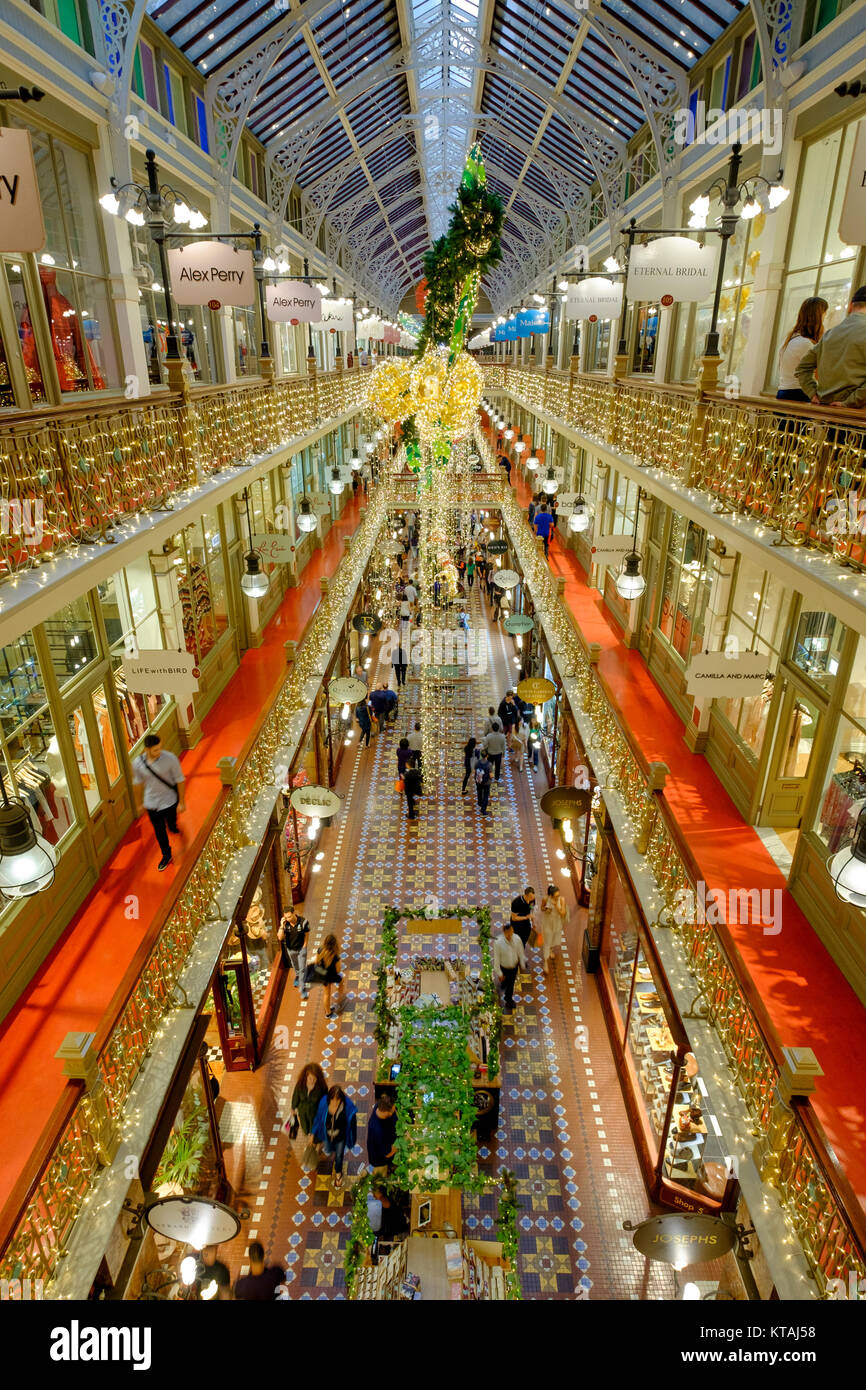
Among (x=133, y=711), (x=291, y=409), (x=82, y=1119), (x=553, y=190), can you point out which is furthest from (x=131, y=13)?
(x=553, y=190)

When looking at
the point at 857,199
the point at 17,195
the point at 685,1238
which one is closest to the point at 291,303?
the point at 17,195

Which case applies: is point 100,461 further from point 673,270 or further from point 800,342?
point 673,270

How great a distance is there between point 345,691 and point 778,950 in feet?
28.8

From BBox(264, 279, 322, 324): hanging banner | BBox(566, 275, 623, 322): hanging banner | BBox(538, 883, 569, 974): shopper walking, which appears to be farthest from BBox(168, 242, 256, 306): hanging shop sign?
BBox(538, 883, 569, 974): shopper walking

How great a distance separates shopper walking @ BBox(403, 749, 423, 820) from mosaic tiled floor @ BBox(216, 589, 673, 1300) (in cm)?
23

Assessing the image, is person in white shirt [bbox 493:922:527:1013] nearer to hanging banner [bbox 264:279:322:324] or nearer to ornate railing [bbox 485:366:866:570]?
ornate railing [bbox 485:366:866:570]

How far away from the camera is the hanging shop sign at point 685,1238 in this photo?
496 centimetres

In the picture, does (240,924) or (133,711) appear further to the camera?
(133,711)

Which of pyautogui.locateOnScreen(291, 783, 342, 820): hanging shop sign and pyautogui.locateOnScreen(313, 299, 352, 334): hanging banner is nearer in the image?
pyautogui.locateOnScreen(291, 783, 342, 820): hanging shop sign

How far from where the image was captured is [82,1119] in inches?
176

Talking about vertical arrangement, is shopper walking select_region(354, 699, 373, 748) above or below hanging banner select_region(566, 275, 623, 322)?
below

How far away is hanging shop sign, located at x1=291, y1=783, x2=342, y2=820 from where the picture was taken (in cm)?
991

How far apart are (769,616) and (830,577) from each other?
3248mm
